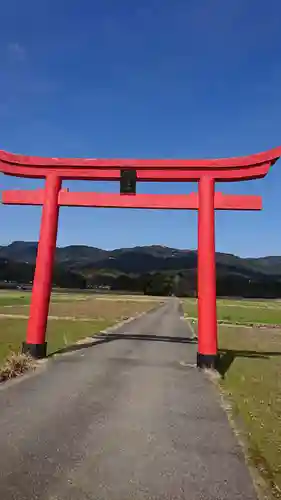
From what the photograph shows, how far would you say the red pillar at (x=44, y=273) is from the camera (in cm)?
1193

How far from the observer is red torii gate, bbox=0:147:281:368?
454 inches

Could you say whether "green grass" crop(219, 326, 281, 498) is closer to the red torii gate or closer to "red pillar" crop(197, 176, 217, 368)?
"red pillar" crop(197, 176, 217, 368)

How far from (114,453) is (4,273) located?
172304 millimetres

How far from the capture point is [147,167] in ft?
40.6

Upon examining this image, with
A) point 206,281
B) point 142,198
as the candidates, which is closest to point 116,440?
point 206,281

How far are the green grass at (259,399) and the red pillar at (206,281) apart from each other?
895 mm

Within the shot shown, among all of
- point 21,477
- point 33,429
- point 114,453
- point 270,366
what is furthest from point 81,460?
point 270,366

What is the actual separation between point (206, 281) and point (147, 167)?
13.6 feet

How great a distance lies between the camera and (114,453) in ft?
15.9

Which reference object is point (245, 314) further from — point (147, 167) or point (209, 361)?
point (147, 167)

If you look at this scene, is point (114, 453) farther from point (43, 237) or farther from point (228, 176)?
point (228, 176)

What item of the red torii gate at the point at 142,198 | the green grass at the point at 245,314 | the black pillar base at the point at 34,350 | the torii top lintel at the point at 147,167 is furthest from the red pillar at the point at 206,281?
the green grass at the point at 245,314

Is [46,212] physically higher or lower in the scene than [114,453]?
higher

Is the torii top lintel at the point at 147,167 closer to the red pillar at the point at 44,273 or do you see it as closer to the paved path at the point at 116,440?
the red pillar at the point at 44,273
